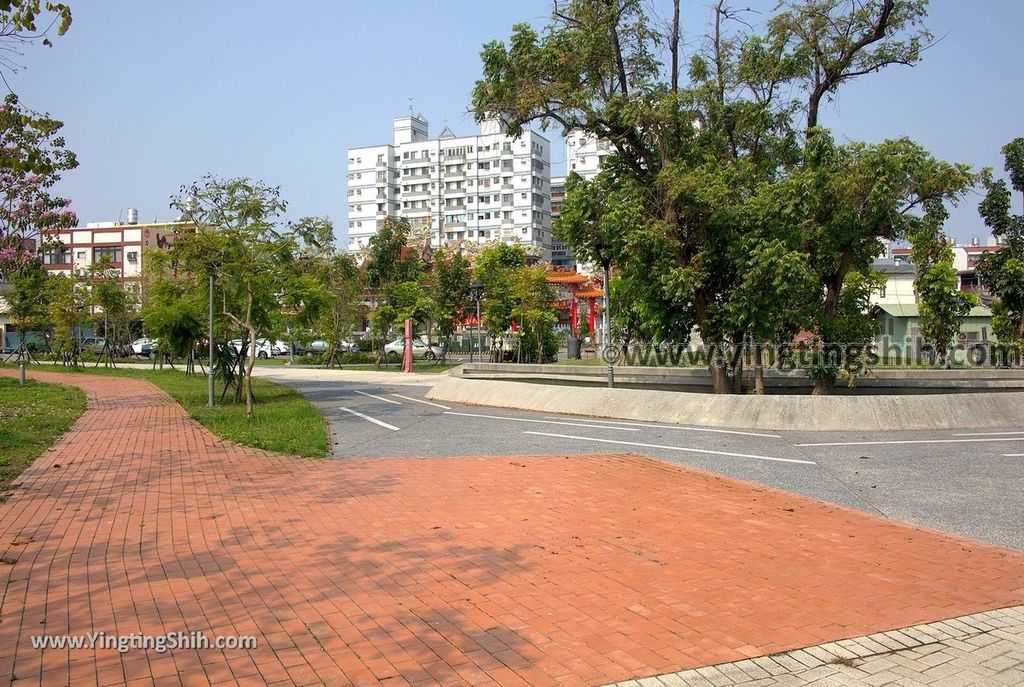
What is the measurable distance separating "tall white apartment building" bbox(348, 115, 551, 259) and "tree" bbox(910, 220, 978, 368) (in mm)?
60934

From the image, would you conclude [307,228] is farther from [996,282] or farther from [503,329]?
[996,282]

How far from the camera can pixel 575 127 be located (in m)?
16.5

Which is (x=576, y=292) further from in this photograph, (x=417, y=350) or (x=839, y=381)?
(x=839, y=381)

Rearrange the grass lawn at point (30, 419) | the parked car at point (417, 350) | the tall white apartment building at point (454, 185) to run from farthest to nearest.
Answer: the tall white apartment building at point (454, 185) → the parked car at point (417, 350) → the grass lawn at point (30, 419)

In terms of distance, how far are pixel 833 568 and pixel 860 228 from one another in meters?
11.6

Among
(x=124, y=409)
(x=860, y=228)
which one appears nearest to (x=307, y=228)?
(x=124, y=409)

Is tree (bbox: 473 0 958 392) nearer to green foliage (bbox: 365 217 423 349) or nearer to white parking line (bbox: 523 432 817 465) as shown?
white parking line (bbox: 523 432 817 465)

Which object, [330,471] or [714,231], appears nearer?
[330,471]

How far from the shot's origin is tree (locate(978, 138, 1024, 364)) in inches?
972

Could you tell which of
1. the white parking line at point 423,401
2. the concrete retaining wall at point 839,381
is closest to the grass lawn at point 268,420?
the white parking line at point 423,401

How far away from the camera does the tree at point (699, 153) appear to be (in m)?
15.4

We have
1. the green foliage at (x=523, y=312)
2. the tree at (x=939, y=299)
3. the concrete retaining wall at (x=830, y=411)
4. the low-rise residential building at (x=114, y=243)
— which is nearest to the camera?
the concrete retaining wall at (x=830, y=411)

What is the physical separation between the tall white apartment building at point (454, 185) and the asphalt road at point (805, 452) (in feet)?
248

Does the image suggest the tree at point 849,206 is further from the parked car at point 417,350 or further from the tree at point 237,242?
the parked car at point 417,350
